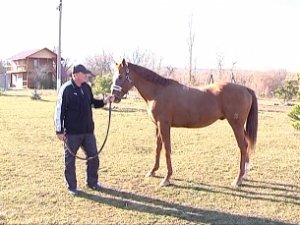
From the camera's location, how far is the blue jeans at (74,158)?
5.62m

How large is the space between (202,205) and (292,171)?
8.68ft

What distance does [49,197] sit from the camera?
219 inches

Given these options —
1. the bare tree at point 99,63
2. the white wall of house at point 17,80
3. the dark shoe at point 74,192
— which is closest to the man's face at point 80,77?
the dark shoe at point 74,192

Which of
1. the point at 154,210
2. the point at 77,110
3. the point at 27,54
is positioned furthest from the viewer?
the point at 27,54

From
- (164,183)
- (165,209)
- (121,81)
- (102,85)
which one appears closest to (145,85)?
(121,81)

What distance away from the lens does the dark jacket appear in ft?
17.9

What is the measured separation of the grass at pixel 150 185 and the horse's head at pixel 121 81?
54.8 inches

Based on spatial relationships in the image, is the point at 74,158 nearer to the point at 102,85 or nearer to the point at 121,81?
the point at 121,81

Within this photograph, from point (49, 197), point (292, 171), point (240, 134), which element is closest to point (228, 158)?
point (292, 171)

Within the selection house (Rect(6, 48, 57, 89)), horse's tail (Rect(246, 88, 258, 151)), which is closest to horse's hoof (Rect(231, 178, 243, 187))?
horse's tail (Rect(246, 88, 258, 151))

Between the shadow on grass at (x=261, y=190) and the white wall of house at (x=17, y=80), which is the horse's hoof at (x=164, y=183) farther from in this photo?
the white wall of house at (x=17, y=80)

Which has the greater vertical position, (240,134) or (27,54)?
(27,54)

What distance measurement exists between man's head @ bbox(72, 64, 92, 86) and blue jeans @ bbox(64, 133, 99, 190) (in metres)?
0.75

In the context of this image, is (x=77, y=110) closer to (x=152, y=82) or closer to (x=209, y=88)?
(x=152, y=82)
